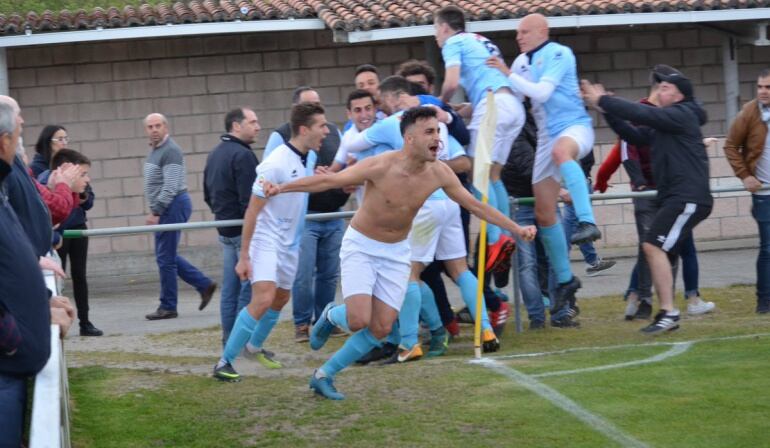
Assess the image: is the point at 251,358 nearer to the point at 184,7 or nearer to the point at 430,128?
the point at 430,128

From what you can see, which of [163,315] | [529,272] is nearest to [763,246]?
[529,272]

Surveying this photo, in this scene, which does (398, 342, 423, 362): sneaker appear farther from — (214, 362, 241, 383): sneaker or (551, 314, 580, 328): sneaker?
(551, 314, 580, 328): sneaker

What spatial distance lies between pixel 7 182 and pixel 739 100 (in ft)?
46.3

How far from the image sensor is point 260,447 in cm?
737

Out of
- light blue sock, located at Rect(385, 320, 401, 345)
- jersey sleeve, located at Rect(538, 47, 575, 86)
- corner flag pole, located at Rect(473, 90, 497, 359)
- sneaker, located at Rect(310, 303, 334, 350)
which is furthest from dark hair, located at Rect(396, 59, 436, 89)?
A: sneaker, located at Rect(310, 303, 334, 350)

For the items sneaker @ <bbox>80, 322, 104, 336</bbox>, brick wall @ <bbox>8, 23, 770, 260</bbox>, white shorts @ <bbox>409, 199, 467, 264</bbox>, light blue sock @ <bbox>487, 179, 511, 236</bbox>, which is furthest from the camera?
brick wall @ <bbox>8, 23, 770, 260</bbox>

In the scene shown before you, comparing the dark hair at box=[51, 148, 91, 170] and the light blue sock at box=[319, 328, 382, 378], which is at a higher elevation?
the dark hair at box=[51, 148, 91, 170]

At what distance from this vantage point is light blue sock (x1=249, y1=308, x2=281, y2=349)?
10078mm

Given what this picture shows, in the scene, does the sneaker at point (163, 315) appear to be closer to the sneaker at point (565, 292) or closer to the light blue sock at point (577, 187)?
the sneaker at point (565, 292)

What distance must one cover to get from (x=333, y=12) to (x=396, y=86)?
724 cm

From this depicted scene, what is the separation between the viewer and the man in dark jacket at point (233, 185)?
1080cm

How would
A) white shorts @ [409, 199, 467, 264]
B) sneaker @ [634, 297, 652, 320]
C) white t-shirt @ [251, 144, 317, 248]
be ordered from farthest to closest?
1. sneaker @ [634, 297, 652, 320]
2. white shorts @ [409, 199, 467, 264]
3. white t-shirt @ [251, 144, 317, 248]

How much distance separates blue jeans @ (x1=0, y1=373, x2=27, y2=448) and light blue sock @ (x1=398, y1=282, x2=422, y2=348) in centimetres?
464

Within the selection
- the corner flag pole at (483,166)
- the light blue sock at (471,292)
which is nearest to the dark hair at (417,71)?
the corner flag pole at (483,166)
